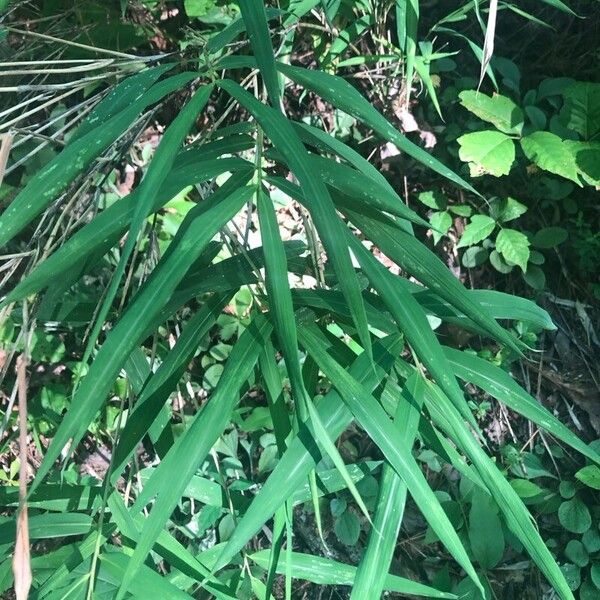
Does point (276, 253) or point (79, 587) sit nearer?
point (276, 253)

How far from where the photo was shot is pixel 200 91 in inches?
28.7

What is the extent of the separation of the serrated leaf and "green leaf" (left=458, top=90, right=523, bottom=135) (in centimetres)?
4

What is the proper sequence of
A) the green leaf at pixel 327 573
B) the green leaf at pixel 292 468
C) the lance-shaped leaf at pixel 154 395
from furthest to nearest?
the green leaf at pixel 327 573, the lance-shaped leaf at pixel 154 395, the green leaf at pixel 292 468

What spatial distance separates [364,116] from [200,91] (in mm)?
186

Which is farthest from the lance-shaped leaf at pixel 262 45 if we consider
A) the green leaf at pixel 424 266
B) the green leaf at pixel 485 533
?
the green leaf at pixel 485 533

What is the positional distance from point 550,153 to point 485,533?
0.77 metres

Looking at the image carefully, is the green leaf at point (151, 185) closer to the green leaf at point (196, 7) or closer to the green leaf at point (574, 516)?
the green leaf at point (196, 7)

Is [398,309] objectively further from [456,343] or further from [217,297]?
[456,343]

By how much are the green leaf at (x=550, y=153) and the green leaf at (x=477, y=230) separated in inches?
6.4

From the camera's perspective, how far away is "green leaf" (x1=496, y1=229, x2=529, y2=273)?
4.54 ft

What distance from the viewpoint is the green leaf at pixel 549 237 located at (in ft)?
4.60

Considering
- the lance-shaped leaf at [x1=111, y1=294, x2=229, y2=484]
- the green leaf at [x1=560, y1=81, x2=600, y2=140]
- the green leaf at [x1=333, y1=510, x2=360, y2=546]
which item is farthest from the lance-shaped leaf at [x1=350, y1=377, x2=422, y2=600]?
the green leaf at [x1=560, y1=81, x2=600, y2=140]

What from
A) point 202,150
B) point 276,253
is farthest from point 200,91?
point 276,253

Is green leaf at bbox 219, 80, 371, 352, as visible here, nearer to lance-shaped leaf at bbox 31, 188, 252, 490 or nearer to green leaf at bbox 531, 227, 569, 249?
lance-shaped leaf at bbox 31, 188, 252, 490
